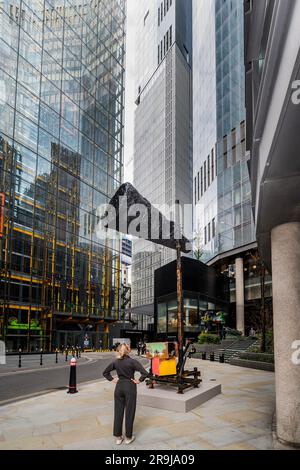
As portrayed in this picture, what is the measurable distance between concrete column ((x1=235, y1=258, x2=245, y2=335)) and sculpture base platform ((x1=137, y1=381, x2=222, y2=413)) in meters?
37.6

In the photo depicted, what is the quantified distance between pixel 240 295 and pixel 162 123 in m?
80.8

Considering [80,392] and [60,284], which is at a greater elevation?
[60,284]

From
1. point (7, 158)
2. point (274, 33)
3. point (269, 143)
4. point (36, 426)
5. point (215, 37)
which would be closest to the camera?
point (274, 33)

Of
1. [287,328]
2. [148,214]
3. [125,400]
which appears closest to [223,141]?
[148,214]

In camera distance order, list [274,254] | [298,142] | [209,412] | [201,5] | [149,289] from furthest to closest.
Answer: [149,289]
[201,5]
[209,412]
[274,254]
[298,142]

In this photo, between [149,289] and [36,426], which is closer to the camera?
[36,426]

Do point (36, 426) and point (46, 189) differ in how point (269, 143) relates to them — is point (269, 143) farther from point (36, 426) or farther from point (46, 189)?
point (46, 189)

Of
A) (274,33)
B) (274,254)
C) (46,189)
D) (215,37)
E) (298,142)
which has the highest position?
(215,37)

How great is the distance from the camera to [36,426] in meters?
7.30

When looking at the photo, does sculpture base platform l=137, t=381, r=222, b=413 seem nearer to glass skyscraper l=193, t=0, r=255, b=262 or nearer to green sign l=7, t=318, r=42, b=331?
green sign l=7, t=318, r=42, b=331

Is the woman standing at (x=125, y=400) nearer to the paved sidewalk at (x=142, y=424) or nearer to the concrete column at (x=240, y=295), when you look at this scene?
the paved sidewalk at (x=142, y=424)

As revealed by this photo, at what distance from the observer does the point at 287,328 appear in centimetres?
635

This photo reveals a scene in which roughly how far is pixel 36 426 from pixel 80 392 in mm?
4627

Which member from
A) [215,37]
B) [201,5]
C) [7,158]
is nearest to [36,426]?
[7,158]
